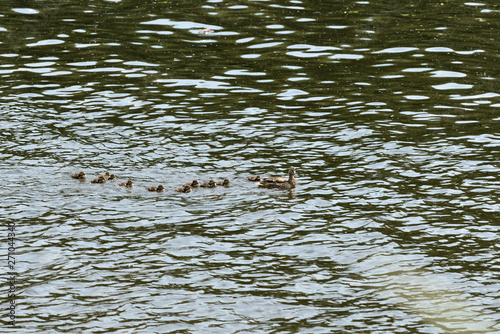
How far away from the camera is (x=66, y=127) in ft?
84.6

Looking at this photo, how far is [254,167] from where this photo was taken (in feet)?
74.5

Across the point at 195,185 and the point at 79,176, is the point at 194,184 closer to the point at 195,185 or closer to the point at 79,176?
the point at 195,185

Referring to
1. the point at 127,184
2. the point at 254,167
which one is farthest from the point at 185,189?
the point at 254,167

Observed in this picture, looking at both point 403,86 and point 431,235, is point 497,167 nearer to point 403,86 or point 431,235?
point 431,235

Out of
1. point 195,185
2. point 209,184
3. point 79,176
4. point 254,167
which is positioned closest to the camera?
point 209,184

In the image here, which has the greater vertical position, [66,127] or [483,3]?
[483,3]

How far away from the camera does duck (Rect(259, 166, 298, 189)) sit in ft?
68.6

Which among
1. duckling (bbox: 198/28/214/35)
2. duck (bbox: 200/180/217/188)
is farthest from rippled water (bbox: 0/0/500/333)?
duckling (bbox: 198/28/214/35)

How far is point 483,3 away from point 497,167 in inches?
825

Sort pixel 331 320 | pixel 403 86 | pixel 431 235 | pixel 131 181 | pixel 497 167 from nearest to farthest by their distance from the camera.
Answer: pixel 331 320 < pixel 431 235 < pixel 131 181 < pixel 497 167 < pixel 403 86

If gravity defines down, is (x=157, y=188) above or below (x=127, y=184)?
below

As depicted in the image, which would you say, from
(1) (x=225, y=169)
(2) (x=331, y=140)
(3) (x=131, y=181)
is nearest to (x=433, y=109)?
(2) (x=331, y=140)

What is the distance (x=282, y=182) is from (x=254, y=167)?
1933 mm

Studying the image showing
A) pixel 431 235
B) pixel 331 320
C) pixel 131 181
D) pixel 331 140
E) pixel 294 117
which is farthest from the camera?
pixel 294 117
